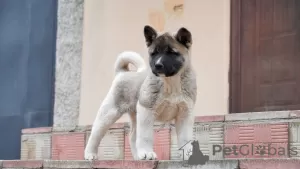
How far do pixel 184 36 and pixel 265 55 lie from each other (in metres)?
2.39

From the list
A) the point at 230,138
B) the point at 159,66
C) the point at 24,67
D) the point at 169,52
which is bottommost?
the point at 230,138

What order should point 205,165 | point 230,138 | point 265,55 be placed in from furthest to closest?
point 265,55
point 230,138
point 205,165

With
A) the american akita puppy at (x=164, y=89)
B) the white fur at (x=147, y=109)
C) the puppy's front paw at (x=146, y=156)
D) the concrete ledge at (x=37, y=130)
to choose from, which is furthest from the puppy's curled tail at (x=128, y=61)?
the concrete ledge at (x=37, y=130)

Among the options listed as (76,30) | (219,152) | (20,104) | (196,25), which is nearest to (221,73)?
(196,25)

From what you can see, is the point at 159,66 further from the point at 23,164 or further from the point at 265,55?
the point at 265,55

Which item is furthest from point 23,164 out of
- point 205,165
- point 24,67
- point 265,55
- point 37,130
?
point 24,67

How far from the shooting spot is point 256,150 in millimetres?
6250

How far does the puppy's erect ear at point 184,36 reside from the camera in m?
5.02

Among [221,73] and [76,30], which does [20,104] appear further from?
[221,73]

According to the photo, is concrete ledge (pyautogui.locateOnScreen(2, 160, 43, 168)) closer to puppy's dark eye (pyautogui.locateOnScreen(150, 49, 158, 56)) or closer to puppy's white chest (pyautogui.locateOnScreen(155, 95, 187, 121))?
puppy's white chest (pyautogui.locateOnScreen(155, 95, 187, 121))

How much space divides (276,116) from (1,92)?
4796 millimetres

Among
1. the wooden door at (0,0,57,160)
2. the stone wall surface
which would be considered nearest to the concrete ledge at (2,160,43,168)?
the stone wall surface

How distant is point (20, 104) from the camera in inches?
371

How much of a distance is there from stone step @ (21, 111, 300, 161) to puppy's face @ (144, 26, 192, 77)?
0.83 m
